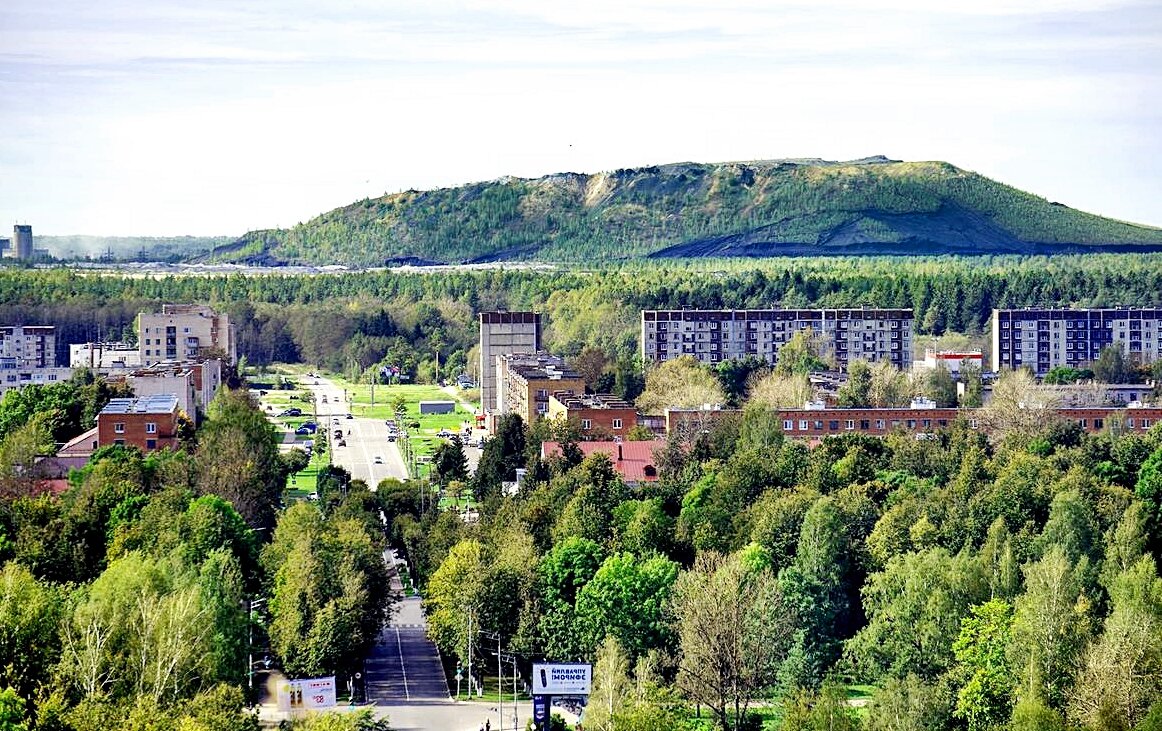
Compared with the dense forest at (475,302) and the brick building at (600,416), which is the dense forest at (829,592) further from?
the dense forest at (475,302)

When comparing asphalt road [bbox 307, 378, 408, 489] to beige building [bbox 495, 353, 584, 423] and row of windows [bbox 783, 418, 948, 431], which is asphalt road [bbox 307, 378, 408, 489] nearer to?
beige building [bbox 495, 353, 584, 423]

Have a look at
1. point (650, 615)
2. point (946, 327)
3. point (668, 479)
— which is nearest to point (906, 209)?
point (946, 327)

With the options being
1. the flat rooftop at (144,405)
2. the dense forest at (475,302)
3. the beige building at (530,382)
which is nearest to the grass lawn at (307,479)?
the flat rooftop at (144,405)

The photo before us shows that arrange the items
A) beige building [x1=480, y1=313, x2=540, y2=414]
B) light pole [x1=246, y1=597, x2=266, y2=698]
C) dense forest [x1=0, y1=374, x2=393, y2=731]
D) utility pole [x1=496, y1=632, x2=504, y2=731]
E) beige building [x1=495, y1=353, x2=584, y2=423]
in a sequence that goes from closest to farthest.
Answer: dense forest [x1=0, y1=374, x2=393, y2=731]
utility pole [x1=496, y1=632, x2=504, y2=731]
light pole [x1=246, y1=597, x2=266, y2=698]
beige building [x1=495, y1=353, x2=584, y2=423]
beige building [x1=480, y1=313, x2=540, y2=414]

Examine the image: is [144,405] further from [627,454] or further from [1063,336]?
[1063,336]

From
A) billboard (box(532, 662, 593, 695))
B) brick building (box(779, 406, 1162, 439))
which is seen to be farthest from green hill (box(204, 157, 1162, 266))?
billboard (box(532, 662, 593, 695))
